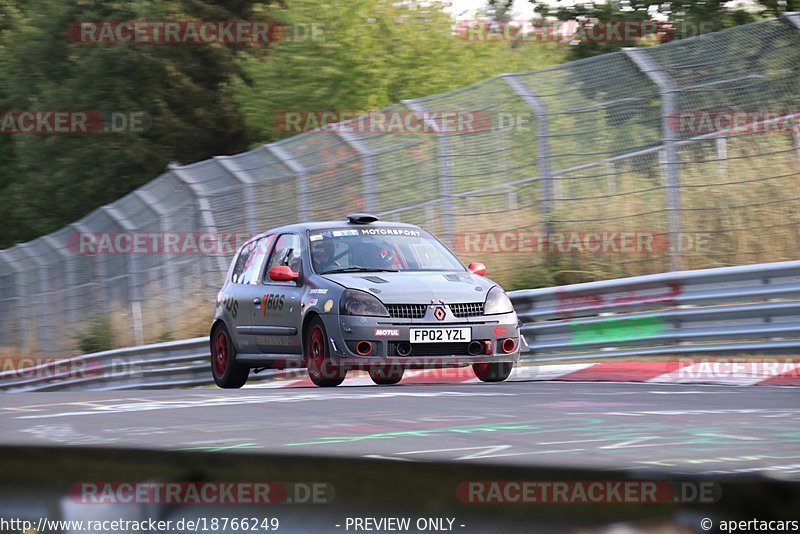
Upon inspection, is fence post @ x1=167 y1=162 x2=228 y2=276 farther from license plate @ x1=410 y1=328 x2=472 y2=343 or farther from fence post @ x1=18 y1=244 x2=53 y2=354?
license plate @ x1=410 y1=328 x2=472 y2=343

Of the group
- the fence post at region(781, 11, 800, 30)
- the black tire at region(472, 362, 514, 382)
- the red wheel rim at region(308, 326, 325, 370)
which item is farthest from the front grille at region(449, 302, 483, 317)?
the fence post at region(781, 11, 800, 30)

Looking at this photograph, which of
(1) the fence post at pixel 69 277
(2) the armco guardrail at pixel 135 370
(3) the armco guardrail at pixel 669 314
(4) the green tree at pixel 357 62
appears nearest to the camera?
(3) the armco guardrail at pixel 669 314

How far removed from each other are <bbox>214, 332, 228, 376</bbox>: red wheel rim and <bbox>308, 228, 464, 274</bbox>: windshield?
1706mm

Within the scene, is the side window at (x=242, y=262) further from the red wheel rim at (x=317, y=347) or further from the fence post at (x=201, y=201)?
the fence post at (x=201, y=201)

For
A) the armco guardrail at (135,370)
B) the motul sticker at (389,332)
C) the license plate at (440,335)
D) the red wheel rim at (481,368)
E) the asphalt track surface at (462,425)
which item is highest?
the motul sticker at (389,332)

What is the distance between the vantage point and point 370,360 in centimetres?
1038

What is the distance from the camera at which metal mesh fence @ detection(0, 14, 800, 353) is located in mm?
13039

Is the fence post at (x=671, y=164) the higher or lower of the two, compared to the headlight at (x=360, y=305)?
higher

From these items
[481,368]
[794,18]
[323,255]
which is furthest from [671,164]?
[323,255]

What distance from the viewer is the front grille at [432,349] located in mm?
10430

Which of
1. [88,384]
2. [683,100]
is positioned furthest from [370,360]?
[88,384]

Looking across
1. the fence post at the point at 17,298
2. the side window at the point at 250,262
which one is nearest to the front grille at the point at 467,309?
the side window at the point at 250,262

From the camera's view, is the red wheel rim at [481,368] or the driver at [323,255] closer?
the driver at [323,255]

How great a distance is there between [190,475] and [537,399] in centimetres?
497
